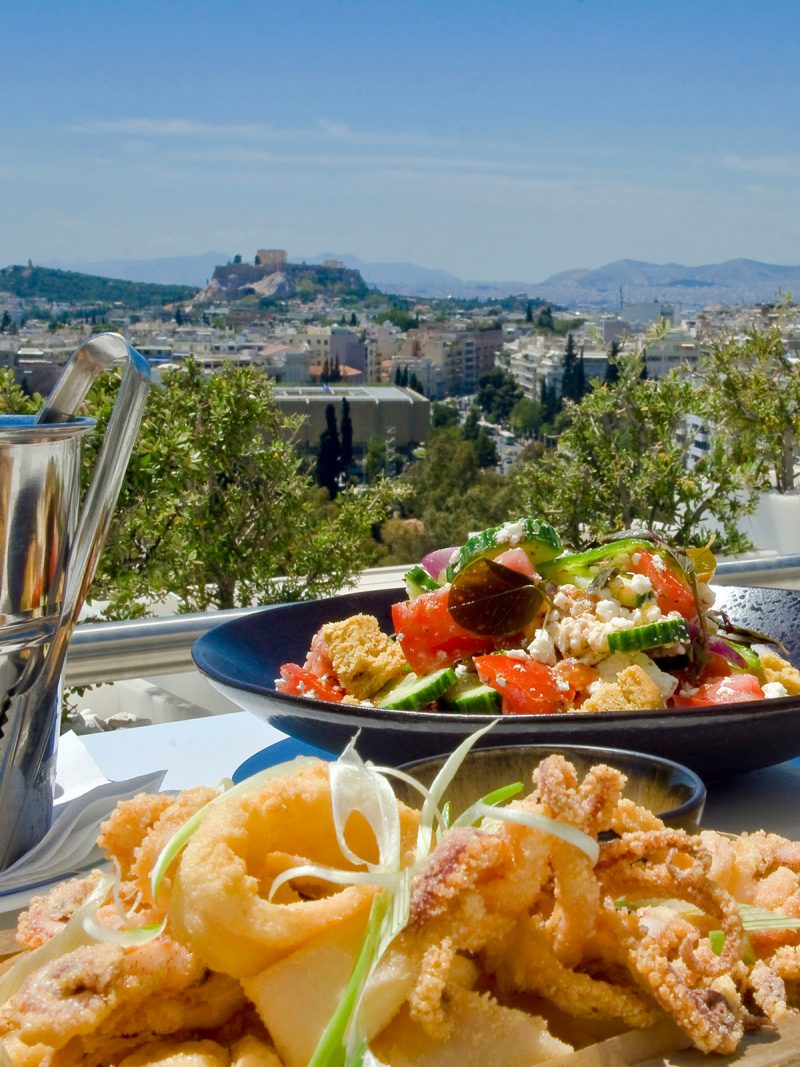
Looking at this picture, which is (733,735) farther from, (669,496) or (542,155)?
(542,155)

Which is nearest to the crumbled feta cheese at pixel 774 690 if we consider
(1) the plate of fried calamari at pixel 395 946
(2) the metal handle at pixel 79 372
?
(1) the plate of fried calamari at pixel 395 946

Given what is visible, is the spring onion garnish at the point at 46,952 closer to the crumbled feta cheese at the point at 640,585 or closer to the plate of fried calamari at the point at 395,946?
the plate of fried calamari at the point at 395,946

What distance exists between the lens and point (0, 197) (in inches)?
3378

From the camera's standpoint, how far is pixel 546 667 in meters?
1.08

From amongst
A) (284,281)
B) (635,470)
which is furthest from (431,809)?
(284,281)

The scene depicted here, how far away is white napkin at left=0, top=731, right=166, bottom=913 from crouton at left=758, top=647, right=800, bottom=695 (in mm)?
646

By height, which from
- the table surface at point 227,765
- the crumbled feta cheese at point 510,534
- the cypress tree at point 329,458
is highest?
the crumbled feta cheese at point 510,534

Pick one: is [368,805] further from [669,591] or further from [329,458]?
[329,458]

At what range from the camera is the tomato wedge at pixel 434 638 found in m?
1.15

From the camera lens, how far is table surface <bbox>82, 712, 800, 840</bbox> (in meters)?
1.02

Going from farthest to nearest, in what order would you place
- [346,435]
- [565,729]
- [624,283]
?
[624,283] → [346,435] → [565,729]

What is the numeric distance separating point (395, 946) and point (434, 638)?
2.34 feet

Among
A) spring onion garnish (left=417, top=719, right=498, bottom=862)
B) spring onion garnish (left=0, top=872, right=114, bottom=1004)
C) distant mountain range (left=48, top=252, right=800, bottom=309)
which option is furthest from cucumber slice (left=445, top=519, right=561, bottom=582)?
distant mountain range (left=48, top=252, right=800, bottom=309)

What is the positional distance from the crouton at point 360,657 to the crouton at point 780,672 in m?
0.39
